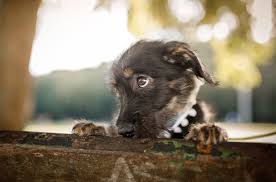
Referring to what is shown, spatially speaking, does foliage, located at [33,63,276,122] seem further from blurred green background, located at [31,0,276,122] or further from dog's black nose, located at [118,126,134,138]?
dog's black nose, located at [118,126,134,138]

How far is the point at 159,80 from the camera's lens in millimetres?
2611

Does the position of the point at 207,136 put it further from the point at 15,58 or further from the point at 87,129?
the point at 15,58

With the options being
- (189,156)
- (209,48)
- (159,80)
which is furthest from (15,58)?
(189,156)

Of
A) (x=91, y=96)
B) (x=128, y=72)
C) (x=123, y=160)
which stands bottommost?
(x=123, y=160)

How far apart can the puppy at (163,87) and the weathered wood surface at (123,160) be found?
2.54 ft

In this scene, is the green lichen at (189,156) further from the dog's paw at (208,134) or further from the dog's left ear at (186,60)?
the dog's left ear at (186,60)

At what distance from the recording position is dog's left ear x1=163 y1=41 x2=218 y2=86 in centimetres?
257

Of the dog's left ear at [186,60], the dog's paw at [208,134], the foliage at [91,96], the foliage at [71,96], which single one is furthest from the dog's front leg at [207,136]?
the foliage at [71,96]

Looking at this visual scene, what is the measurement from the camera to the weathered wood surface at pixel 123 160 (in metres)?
1.46

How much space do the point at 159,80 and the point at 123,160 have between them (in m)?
1.12

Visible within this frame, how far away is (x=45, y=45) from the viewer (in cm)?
345

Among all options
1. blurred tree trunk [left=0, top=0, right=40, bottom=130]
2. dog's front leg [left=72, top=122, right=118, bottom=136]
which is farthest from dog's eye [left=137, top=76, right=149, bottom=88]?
blurred tree trunk [left=0, top=0, right=40, bottom=130]

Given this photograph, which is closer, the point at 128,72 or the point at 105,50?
the point at 128,72

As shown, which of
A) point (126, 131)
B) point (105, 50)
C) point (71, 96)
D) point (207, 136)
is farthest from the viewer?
point (71, 96)
